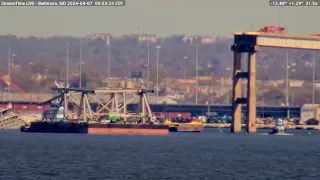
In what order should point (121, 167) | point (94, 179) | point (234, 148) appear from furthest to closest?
point (234, 148) < point (121, 167) < point (94, 179)

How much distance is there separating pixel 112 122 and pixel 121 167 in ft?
315

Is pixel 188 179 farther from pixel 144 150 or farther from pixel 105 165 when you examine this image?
pixel 144 150

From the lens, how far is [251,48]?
6757 inches

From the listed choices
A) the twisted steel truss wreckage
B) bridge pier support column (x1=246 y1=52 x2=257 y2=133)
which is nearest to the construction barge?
the twisted steel truss wreckage

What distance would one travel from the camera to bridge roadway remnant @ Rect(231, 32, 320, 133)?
17088 cm

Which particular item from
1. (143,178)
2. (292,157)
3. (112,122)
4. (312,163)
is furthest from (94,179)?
(112,122)

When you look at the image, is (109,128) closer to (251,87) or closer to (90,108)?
(90,108)

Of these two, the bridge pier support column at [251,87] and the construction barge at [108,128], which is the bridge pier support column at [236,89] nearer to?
the bridge pier support column at [251,87]

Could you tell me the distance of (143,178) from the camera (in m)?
70.8

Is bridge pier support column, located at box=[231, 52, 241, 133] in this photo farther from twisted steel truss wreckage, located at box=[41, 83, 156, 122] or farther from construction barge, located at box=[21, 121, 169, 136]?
twisted steel truss wreckage, located at box=[41, 83, 156, 122]

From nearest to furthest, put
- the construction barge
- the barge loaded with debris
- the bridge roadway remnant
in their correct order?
the bridge roadway remnant
the construction barge
the barge loaded with debris

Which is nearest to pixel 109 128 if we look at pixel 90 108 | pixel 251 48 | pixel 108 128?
pixel 108 128

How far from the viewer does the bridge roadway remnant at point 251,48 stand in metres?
171

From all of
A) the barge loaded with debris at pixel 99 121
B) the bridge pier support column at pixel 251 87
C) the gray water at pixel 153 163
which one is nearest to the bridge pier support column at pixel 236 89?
the bridge pier support column at pixel 251 87
